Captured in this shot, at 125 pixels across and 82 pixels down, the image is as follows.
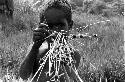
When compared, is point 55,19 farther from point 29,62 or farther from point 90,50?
Result: point 90,50

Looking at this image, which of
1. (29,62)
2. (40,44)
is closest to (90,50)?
(29,62)

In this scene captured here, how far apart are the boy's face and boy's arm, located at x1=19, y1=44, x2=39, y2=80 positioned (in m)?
0.18

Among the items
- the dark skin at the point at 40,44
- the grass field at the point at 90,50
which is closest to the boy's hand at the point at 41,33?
the dark skin at the point at 40,44

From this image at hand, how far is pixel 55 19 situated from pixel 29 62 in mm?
369

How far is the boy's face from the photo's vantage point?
6.72ft

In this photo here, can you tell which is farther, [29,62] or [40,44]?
[29,62]

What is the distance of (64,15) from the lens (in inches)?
84.0

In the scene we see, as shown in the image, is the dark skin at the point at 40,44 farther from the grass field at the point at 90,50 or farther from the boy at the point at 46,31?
the grass field at the point at 90,50

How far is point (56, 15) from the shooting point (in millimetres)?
2055

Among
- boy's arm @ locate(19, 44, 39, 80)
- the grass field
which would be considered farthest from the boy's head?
the grass field

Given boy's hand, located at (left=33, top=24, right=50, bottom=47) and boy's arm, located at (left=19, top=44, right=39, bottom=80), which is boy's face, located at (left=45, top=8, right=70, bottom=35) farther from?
boy's arm, located at (left=19, top=44, right=39, bottom=80)

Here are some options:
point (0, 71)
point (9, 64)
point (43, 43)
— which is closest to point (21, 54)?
point (9, 64)

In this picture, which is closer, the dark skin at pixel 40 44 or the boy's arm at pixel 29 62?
the dark skin at pixel 40 44

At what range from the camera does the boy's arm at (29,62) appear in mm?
2127
